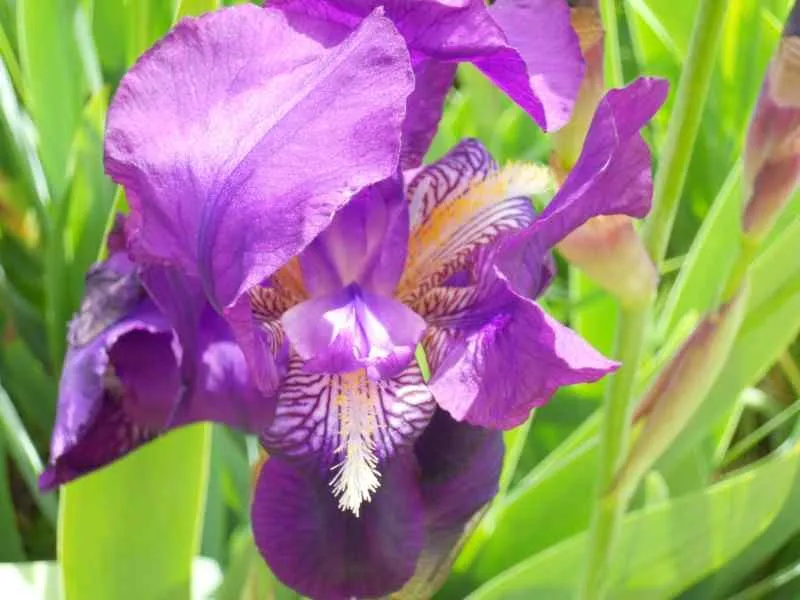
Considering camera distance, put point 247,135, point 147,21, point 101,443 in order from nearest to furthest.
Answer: point 247,135 < point 101,443 < point 147,21

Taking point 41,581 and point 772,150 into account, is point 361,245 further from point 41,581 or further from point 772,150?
point 41,581

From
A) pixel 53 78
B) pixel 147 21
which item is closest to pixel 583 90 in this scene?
pixel 147 21

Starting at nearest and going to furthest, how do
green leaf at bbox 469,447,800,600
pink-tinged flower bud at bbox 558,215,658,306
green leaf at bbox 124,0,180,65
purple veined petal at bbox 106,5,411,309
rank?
purple veined petal at bbox 106,5,411,309 < pink-tinged flower bud at bbox 558,215,658,306 < green leaf at bbox 469,447,800,600 < green leaf at bbox 124,0,180,65

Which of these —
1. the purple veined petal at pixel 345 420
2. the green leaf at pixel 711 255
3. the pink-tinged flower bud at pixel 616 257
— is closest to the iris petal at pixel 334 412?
the purple veined petal at pixel 345 420

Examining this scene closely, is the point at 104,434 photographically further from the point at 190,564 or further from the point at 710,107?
the point at 710,107

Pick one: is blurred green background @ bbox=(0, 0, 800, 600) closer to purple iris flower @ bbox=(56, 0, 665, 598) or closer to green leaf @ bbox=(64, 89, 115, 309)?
green leaf @ bbox=(64, 89, 115, 309)

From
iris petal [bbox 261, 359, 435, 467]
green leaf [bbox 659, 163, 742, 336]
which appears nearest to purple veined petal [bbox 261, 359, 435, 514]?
iris petal [bbox 261, 359, 435, 467]

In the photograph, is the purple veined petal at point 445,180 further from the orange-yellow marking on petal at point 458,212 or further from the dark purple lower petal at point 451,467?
the dark purple lower petal at point 451,467
